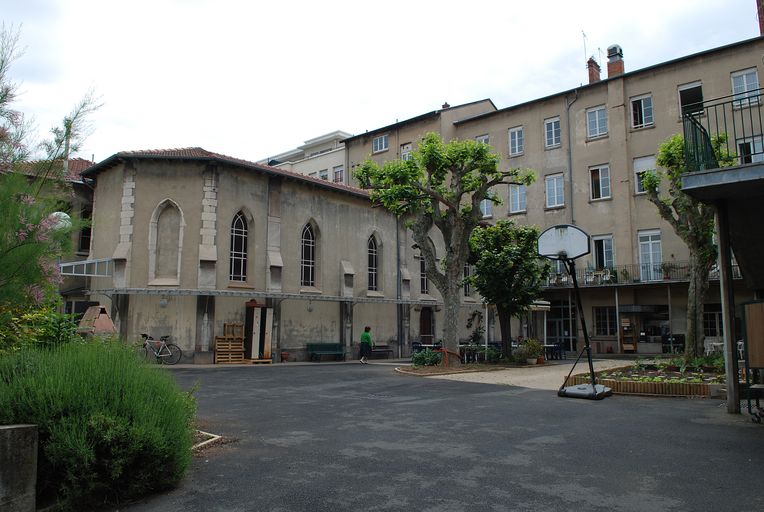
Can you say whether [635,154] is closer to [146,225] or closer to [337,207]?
[337,207]

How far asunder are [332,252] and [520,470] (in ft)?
68.8

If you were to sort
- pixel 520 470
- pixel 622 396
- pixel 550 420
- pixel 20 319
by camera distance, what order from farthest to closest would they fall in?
pixel 622 396, pixel 550 420, pixel 20 319, pixel 520 470

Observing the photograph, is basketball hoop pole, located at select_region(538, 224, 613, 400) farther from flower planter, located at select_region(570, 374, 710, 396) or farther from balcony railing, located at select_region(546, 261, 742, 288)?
balcony railing, located at select_region(546, 261, 742, 288)

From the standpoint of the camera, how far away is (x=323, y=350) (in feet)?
80.4

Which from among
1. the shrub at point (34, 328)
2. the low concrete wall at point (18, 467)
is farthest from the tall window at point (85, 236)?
the low concrete wall at point (18, 467)

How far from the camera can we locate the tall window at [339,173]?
1722 inches

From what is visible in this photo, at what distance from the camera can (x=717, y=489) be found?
5.14 metres

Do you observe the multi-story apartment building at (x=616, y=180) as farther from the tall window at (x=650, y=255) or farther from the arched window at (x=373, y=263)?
the arched window at (x=373, y=263)

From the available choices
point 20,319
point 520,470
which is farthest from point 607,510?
point 20,319

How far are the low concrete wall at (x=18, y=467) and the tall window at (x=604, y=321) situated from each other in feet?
104

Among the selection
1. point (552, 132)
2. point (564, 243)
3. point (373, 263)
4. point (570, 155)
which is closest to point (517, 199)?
point (570, 155)

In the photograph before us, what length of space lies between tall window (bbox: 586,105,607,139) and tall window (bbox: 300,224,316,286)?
18.2 m

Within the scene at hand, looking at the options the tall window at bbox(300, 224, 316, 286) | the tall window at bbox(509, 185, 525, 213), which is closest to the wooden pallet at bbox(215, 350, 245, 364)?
the tall window at bbox(300, 224, 316, 286)

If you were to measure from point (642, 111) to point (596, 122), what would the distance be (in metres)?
2.50
